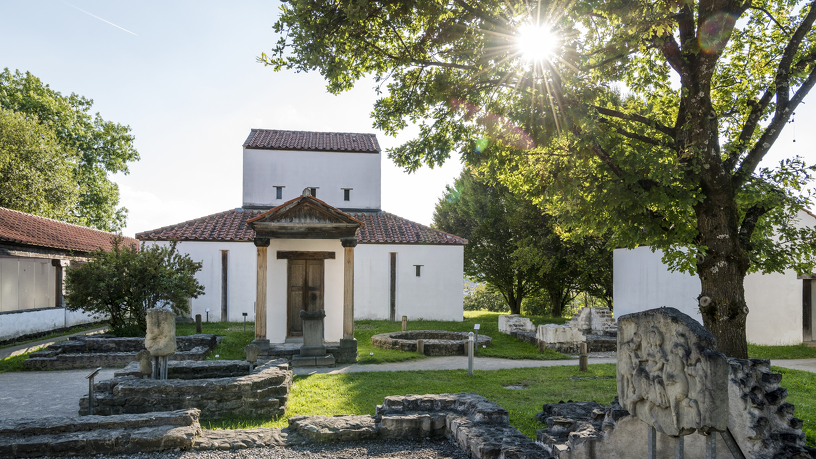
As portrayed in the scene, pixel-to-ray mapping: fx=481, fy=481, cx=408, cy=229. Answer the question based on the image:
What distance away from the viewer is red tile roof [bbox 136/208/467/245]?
21.4 metres

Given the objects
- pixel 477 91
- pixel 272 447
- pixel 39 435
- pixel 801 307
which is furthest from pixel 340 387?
pixel 801 307

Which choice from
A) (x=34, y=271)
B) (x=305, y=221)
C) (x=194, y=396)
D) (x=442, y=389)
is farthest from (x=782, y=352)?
(x=34, y=271)

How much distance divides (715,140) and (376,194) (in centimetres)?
1936

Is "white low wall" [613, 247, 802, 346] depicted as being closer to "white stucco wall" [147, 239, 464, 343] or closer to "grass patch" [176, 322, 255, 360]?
"white stucco wall" [147, 239, 464, 343]

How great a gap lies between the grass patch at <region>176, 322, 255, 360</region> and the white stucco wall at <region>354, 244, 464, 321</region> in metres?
5.47

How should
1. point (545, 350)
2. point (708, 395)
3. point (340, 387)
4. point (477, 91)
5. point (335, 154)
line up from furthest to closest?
1. point (335, 154)
2. point (545, 350)
3. point (340, 387)
4. point (477, 91)
5. point (708, 395)

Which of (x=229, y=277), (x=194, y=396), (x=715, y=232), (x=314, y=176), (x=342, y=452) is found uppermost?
(x=314, y=176)

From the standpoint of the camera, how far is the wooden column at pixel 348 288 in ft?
45.2

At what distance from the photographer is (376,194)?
85.4 feet

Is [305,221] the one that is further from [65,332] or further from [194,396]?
[65,332]

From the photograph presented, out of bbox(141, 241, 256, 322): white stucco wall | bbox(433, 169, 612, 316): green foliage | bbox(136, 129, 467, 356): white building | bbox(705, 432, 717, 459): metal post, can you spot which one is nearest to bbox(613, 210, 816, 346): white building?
bbox(433, 169, 612, 316): green foliage

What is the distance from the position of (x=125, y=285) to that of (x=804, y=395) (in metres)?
17.3

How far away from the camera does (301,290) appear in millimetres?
14836

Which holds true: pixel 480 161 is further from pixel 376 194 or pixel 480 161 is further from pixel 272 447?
pixel 376 194
